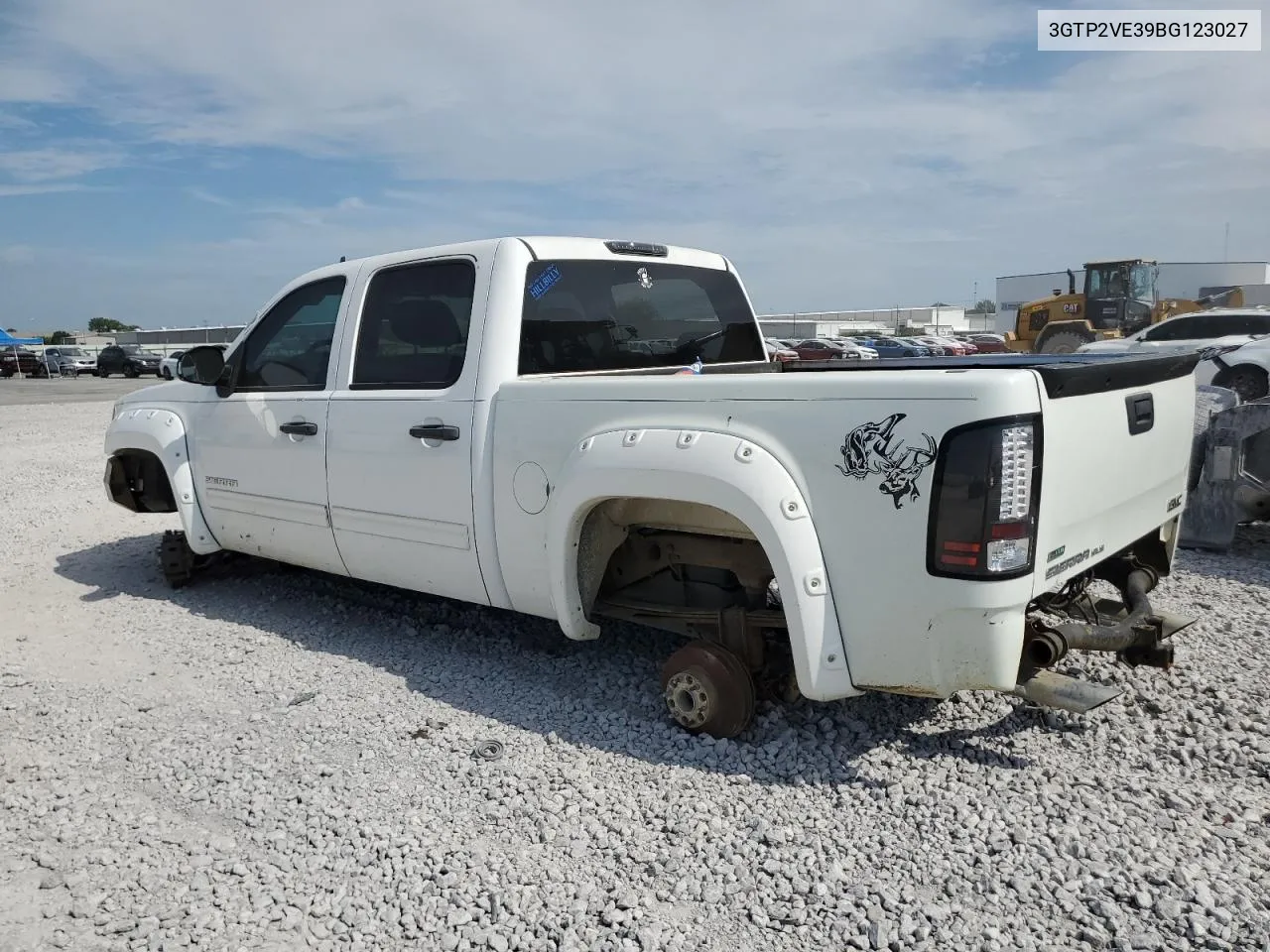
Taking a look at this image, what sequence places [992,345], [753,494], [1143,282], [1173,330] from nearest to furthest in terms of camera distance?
[753,494]
[1173,330]
[1143,282]
[992,345]

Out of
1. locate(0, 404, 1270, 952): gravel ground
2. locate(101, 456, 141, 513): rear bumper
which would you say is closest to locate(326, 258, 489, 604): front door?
locate(0, 404, 1270, 952): gravel ground

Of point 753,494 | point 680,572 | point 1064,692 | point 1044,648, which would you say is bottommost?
point 1064,692

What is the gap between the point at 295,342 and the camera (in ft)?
16.8

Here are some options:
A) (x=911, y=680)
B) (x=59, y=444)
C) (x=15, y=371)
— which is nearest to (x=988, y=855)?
(x=911, y=680)

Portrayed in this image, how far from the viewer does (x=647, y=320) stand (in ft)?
15.3

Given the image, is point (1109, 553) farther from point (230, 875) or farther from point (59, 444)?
point (59, 444)

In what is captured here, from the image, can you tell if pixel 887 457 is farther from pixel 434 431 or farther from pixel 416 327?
pixel 416 327

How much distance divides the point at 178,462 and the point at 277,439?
106 cm

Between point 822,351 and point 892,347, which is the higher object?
point 822,351

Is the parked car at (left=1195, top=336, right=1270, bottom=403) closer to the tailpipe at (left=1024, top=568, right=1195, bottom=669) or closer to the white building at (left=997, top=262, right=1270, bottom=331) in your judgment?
the tailpipe at (left=1024, top=568, right=1195, bottom=669)

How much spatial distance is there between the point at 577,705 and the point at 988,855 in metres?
1.74

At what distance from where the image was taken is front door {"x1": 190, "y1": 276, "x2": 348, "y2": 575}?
4.85 metres

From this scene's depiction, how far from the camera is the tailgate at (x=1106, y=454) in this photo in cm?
293

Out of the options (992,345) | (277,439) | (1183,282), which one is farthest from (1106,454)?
(1183,282)
